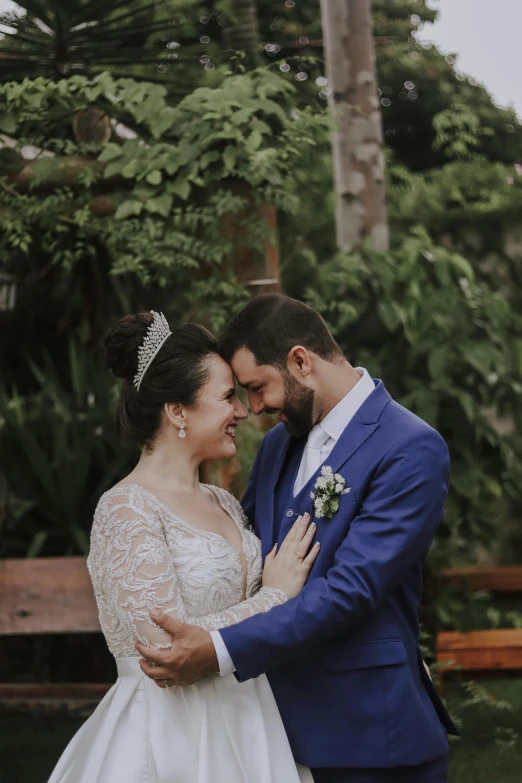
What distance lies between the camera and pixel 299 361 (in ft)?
8.81

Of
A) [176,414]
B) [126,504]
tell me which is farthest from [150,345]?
[126,504]

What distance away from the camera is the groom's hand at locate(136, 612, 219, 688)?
2.36m

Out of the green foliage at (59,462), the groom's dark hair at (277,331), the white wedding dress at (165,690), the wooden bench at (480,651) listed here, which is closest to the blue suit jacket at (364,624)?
the white wedding dress at (165,690)

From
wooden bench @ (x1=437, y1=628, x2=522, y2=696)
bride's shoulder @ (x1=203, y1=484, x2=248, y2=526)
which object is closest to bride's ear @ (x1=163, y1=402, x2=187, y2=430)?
bride's shoulder @ (x1=203, y1=484, x2=248, y2=526)

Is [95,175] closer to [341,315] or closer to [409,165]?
[341,315]

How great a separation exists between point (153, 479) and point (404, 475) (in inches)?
27.2

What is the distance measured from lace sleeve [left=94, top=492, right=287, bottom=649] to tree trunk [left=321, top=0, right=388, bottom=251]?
3100 millimetres

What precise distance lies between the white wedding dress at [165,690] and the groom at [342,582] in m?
0.10

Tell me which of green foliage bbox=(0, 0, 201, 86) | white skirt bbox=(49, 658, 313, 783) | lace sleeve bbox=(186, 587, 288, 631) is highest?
green foliage bbox=(0, 0, 201, 86)

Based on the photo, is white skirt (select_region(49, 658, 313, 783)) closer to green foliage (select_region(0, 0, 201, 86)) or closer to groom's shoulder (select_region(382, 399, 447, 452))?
groom's shoulder (select_region(382, 399, 447, 452))

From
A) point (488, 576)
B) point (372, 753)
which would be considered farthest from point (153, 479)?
point (488, 576)

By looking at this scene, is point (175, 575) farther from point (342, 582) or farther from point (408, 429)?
point (408, 429)

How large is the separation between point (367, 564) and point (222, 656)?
0.41m

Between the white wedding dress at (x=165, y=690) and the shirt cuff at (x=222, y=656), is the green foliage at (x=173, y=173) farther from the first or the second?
the shirt cuff at (x=222, y=656)
